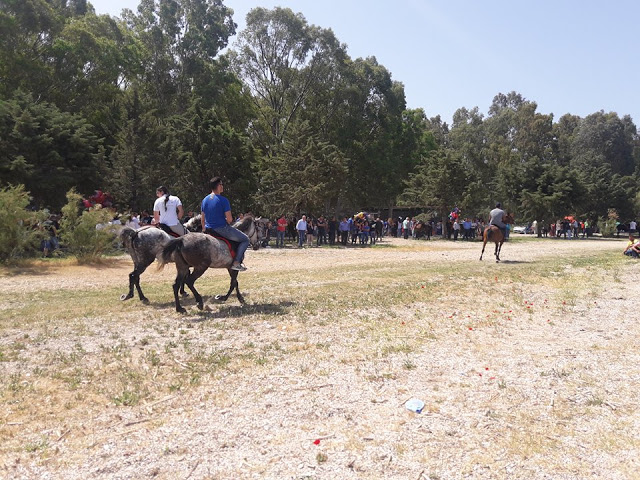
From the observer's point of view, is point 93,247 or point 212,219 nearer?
point 212,219

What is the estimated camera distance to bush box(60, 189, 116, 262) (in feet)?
55.3

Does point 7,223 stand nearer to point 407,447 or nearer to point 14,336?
point 14,336

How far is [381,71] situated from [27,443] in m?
48.8

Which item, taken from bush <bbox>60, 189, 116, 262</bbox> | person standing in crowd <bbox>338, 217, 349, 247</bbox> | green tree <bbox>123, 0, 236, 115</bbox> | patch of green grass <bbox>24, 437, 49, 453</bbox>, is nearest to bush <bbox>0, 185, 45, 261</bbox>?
bush <bbox>60, 189, 116, 262</bbox>

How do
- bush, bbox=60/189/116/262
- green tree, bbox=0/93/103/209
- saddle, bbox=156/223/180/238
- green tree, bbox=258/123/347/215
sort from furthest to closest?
green tree, bbox=258/123/347/215 → green tree, bbox=0/93/103/209 → bush, bbox=60/189/116/262 → saddle, bbox=156/223/180/238

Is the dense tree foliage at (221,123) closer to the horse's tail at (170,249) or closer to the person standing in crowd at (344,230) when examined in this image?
the person standing in crowd at (344,230)

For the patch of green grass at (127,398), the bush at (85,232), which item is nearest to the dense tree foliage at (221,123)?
the bush at (85,232)

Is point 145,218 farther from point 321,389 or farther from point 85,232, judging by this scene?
point 321,389

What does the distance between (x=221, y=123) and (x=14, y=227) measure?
17800 millimetres

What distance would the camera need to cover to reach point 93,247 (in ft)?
56.4

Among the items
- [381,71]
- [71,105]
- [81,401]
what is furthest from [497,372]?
[381,71]

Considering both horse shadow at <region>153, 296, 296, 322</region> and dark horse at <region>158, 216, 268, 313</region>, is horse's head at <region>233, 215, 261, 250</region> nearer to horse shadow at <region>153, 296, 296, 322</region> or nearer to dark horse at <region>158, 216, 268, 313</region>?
dark horse at <region>158, 216, 268, 313</region>

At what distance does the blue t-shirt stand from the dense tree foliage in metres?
17.8

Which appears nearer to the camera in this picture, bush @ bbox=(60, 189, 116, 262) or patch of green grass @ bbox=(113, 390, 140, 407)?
patch of green grass @ bbox=(113, 390, 140, 407)
